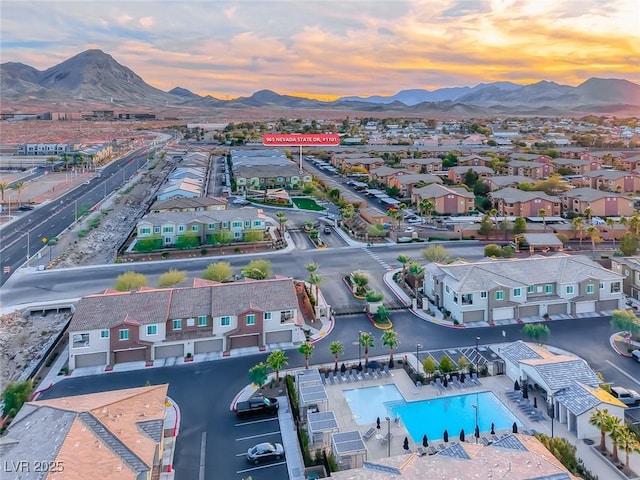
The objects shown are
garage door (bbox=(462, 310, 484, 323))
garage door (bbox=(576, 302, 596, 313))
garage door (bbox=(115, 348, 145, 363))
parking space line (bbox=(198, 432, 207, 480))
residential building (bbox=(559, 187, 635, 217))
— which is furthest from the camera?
residential building (bbox=(559, 187, 635, 217))

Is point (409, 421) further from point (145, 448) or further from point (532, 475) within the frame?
point (145, 448)

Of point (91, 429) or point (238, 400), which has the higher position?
point (91, 429)

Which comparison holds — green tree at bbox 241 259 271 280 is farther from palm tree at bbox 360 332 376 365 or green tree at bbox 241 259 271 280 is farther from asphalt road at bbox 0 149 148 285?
asphalt road at bbox 0 149 148 285

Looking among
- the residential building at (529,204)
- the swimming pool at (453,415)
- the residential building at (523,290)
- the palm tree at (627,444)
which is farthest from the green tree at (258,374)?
the residential building at (529,204)

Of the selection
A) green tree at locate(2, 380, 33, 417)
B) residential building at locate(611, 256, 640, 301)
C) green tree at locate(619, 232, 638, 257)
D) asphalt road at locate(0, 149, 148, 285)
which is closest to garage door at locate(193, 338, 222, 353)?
green tree at locate(2, 380, 33, 417)

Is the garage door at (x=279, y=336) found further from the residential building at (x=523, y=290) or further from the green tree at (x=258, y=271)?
the residential building at (x=523, y=290)

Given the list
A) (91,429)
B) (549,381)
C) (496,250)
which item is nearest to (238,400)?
(91,429)

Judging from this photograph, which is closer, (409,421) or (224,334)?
(409,421)

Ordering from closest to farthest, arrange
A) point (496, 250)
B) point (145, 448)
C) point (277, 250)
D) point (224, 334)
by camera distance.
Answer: point (145, 448)
point (224, 334)
point (496, 250)
point (277, 250)
